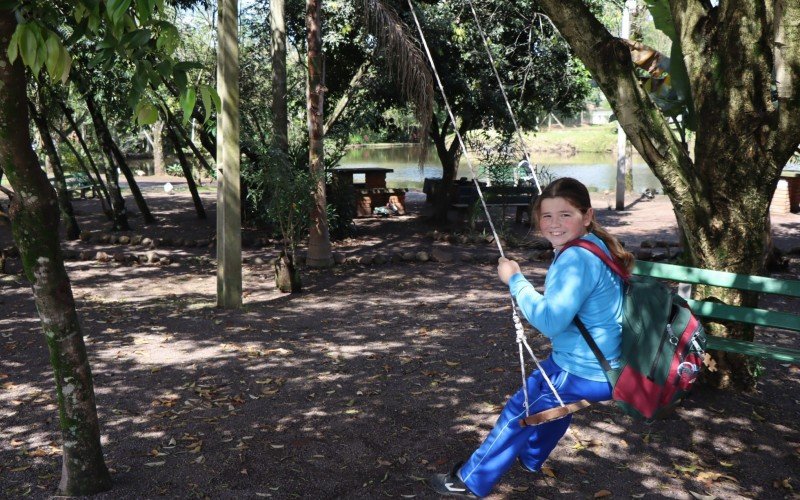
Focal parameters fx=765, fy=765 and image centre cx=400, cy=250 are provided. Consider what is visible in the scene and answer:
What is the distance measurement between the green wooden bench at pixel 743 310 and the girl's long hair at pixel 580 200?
2.06 m

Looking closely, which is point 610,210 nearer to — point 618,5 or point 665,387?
point 618,5

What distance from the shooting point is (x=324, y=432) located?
4895mm

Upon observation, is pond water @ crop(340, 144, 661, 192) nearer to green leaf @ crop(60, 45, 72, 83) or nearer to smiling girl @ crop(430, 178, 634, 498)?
smiling girl @ crop(430, 178, 634, 498)

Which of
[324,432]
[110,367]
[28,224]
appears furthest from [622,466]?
[110,367]

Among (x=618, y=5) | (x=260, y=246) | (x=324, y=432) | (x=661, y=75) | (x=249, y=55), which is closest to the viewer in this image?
(x=324, y=432)

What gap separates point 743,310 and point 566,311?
2.64 meters

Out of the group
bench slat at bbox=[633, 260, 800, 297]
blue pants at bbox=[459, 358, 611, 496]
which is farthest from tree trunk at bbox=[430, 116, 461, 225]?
blue pants at bbox=[459, 358, 611, 496]

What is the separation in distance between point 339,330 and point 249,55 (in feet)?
34.6

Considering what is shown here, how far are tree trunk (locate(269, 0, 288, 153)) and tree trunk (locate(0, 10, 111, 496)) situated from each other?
772 centimetres

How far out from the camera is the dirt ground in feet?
13.9

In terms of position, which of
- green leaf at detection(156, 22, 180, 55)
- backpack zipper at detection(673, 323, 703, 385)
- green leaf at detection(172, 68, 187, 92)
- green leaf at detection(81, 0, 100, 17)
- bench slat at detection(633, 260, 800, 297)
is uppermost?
green leaf at detection(81, 0, 100, 17)

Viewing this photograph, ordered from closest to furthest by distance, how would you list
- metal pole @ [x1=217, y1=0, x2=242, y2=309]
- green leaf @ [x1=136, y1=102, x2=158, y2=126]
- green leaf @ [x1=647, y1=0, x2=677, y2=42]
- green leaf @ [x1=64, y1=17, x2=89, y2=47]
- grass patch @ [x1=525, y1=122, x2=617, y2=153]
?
green leaf @ [x1=136, y1=102, x2=158, y2=126], green leaf @ [x1=64, y1=17, x2=89, y2=47], green leaf @ [x1=647, y1=0, x2=677, y2=42], metal pole @ [x1=217, y1=0, x2=242, y2=309], grass patch @ [x1=525, y1=122, x2=617, y2=153]

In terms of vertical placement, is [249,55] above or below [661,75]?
above

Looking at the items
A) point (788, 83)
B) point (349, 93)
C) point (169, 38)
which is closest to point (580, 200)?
point (169, 38)
